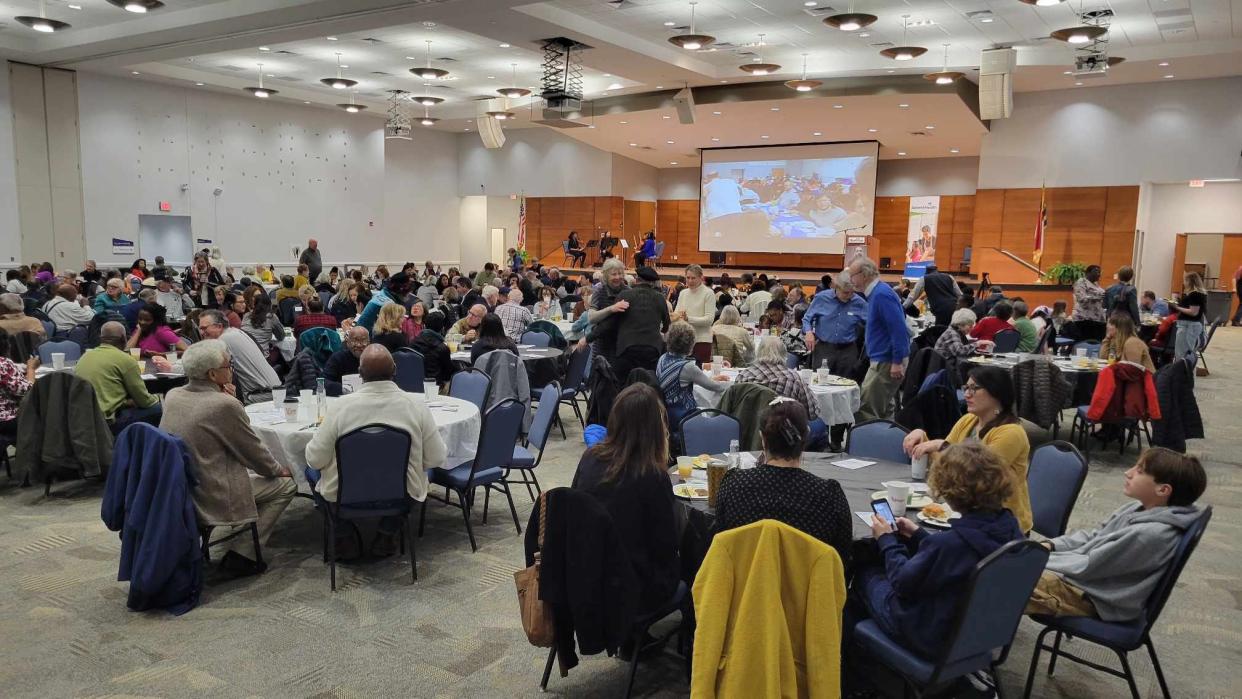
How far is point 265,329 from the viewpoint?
794cm

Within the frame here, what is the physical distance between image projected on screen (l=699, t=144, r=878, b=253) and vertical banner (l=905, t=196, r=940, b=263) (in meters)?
3.68

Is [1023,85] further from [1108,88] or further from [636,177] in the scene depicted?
[636,177]

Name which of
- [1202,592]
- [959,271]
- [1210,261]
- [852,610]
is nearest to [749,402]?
[852,610]

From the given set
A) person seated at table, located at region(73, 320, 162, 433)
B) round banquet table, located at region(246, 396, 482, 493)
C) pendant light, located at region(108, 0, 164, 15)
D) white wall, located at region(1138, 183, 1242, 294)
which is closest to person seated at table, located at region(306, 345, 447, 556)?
round banquet table, located at region(246, 396, 482, 493)

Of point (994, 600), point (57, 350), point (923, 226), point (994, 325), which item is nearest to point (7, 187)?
point (57, 350)

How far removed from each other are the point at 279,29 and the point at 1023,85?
1452cm

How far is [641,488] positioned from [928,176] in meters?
22.6

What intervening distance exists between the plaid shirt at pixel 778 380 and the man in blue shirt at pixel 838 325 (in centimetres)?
202

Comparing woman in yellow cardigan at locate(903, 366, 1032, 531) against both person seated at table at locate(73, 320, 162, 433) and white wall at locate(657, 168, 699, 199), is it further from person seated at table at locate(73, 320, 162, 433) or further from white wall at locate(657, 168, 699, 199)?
white wall at locate(657, 168, 699, 199)

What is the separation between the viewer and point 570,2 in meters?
11.7

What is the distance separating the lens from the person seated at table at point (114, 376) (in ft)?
18.3

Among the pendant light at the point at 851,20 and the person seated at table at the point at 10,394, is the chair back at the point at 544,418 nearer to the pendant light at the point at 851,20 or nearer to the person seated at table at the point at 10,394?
the person seated at table at the point at 10,394

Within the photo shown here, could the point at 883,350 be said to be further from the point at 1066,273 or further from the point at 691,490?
the point at 1066,273

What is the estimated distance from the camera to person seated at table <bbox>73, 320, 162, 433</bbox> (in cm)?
558
